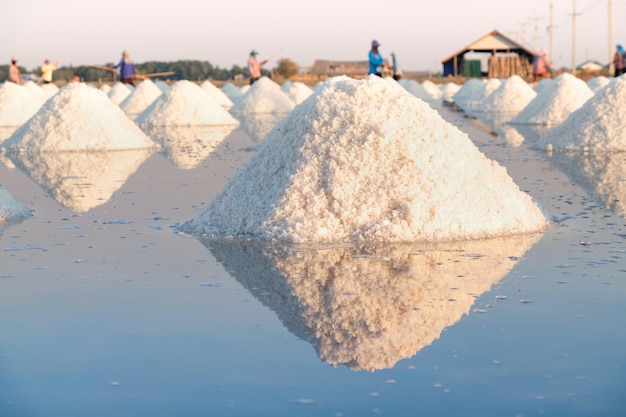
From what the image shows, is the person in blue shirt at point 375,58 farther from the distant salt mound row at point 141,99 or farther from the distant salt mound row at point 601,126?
the distant salt mound row at point 601,126

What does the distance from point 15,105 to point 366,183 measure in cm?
1763

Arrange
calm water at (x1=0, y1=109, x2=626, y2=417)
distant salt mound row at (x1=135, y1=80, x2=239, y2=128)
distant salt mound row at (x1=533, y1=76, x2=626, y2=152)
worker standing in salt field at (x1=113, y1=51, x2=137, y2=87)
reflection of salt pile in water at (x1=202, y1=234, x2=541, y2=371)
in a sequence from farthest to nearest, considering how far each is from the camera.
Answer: worker standing in salt field at (x1=113, y1=51, x2=137, y2=87)
distant salt mound row at (x1=135, y1=80, x2=239, y2=128)
distant salt mound row at (x1=533, y1=76, x2=626, y2=152)
reflection of salt pile in water at (x1=202, y1=234, x2=541, y2=371)
calm water at (x1=0, y1=109, x2=626, y2=417)

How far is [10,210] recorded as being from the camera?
7.70 meters

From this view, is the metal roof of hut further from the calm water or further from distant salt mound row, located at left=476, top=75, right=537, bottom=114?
the calm water

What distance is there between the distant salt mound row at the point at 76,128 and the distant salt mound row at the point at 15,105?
7.89m

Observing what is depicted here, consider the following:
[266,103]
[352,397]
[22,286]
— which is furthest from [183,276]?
[266,103]

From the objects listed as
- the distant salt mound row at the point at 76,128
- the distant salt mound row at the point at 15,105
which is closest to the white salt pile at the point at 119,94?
the distant salt mound row at the point at 15,105

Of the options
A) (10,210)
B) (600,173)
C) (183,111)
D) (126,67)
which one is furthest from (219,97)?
(10,210)

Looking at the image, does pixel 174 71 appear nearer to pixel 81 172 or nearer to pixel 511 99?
pixel 511 99

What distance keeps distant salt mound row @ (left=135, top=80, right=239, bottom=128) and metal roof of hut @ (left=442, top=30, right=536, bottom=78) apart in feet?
103

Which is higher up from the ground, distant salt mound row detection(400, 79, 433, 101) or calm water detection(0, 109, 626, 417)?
calm water detection(0, 109, 626, 417)

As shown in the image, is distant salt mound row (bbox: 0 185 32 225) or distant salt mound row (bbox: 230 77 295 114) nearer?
distant salt mound row (bbox: 0 185 32 225)

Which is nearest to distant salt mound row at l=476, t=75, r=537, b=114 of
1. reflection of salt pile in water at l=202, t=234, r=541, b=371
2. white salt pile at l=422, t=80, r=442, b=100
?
white salt pile at l=422, t=80, r=442, b=100

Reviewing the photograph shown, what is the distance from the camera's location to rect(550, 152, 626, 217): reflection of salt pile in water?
8578 mm
